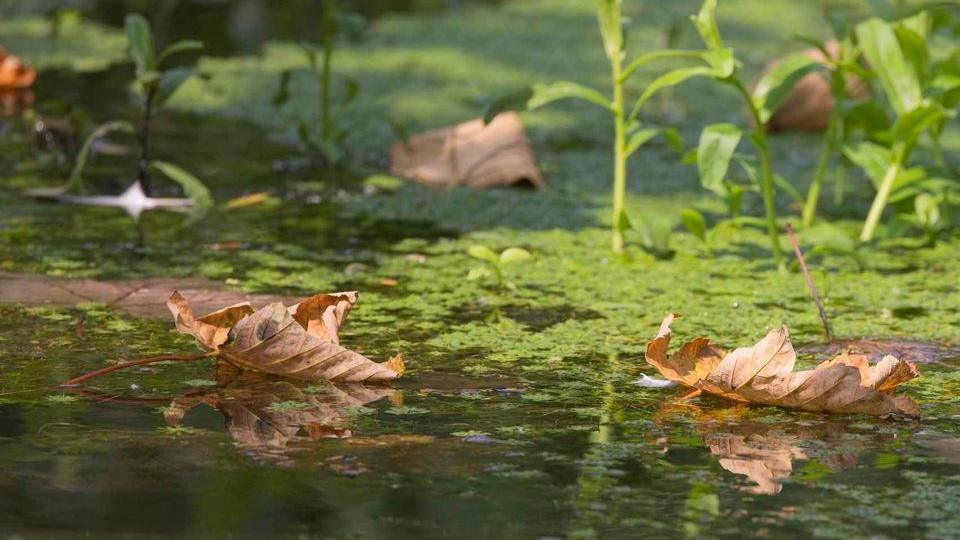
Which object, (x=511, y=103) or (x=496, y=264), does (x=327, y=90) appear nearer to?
(x=511, y=103)

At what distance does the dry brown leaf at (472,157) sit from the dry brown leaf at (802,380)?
6.46 ft

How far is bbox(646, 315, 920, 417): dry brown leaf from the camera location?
6.76 ft

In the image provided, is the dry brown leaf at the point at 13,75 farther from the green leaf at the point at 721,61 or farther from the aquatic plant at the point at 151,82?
the green leaf at the point at 721,61

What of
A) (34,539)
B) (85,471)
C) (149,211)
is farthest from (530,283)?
(34,539)

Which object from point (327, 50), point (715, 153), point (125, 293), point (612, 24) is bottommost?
point (125, 293)

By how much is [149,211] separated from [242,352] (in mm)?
1594

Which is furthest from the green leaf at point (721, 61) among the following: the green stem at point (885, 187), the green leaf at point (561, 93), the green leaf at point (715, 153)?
the green stem at point (885, 187)

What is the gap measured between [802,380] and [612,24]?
1.25 m

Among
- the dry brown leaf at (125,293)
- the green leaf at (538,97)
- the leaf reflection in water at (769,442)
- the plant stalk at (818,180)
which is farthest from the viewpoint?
the plant stalk at (818,180)

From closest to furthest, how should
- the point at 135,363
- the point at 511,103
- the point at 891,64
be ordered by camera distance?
1. the point at 135,363
2. the point at 511,103
3. the point at 891,64

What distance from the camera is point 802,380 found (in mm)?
2076

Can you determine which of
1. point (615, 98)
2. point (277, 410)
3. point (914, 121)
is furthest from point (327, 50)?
point (277, 410)

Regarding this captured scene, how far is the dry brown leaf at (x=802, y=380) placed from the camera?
206 centimetres

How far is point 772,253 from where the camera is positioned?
11.2 feet
